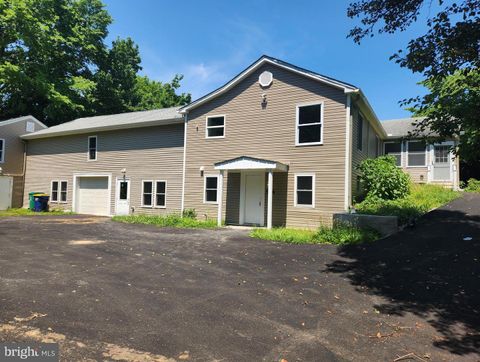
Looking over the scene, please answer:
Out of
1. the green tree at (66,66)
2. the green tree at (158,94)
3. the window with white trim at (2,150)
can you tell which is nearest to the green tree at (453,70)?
the window with white trim at (2,150)

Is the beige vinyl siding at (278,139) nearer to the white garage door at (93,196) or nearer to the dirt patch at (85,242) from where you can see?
the dirt patch at (85,242)

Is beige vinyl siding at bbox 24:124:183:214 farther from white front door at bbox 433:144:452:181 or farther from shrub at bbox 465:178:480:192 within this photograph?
shrub at bbox 465:178:480:192

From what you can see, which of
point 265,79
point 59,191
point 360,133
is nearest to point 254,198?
point 265,79

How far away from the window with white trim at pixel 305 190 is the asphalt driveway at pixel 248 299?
145 inches

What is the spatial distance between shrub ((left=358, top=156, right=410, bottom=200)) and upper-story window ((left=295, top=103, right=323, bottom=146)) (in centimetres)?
256

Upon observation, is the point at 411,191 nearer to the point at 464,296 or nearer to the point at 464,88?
the point at 464,88

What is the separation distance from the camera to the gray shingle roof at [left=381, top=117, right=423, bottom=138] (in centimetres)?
2183

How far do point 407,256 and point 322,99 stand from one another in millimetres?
7291

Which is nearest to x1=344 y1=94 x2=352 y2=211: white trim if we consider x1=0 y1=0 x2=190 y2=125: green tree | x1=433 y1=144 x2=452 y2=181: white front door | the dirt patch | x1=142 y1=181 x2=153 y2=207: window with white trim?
the dirt patch

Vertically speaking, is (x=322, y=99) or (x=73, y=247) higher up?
(x=322, y=99)

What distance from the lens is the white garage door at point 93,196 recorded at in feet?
63.2

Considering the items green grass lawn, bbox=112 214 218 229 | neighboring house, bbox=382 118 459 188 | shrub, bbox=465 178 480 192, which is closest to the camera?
green grass lawn, bbox=112 214 218 229

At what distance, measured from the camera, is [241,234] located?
39.1ft

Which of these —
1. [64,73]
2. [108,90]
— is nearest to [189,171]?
[108,90]
